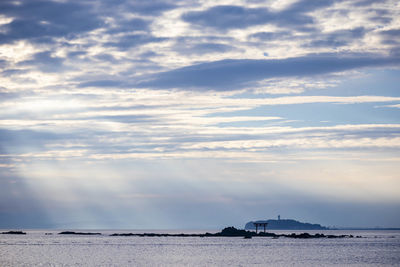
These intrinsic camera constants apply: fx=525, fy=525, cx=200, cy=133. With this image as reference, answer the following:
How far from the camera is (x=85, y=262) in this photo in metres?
80.5

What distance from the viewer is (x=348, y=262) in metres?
82.4

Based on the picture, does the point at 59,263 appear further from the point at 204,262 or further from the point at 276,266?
the point at 276,266

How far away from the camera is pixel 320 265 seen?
77688 mm

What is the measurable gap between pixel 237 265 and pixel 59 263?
2642 cm

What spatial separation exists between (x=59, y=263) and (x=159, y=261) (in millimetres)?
A: 15427

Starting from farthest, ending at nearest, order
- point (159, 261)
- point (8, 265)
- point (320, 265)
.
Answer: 1. point (159, 261)
2. point (320, 265)
3. point (8, 265)

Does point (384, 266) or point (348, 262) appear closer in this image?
point (384, 266)

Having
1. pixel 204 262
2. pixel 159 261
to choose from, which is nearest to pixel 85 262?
pixel 159 261

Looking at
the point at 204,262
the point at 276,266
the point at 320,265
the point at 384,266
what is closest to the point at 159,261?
the point at 204,262

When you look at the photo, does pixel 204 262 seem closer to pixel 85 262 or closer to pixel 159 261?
pixel 159 261

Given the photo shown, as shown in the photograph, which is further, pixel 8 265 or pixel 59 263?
pixel 59 263

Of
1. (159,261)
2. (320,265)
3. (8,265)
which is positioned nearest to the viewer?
(8,265)

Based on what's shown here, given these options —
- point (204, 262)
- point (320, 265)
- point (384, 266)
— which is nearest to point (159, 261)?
point (204, 262)

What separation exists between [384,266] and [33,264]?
49874 mm
